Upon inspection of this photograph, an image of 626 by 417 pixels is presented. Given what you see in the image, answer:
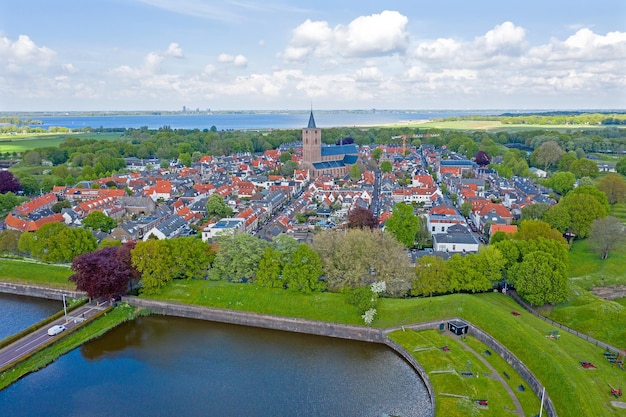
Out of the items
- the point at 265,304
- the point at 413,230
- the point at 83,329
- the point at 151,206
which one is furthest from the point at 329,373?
the point at 151,206

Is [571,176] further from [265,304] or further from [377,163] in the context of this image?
[265,304]

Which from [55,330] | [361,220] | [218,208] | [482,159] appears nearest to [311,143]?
[218,208]

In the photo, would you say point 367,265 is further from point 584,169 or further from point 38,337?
point 584,169

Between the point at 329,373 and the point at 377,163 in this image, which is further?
the point at 377,163

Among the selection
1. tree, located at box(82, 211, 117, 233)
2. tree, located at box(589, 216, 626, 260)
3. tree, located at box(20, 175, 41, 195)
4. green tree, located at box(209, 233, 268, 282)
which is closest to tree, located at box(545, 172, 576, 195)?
tree, located at box(589, 216, 626, 260)

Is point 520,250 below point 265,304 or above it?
above

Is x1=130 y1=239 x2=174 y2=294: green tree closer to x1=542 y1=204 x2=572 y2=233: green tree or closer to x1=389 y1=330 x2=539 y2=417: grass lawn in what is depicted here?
x1=389 y1=330 x2=539 y2=417: grass lawn

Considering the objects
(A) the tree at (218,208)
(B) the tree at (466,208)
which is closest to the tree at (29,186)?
(A) the tree at (218,208)

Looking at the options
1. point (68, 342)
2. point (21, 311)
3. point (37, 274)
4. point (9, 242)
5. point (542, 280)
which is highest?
point (9, 242)
